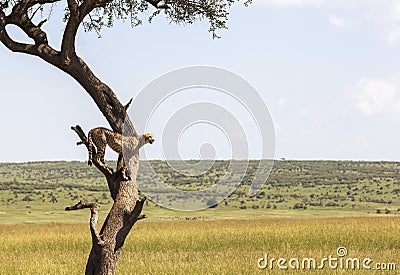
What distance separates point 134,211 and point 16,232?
17.5 meters

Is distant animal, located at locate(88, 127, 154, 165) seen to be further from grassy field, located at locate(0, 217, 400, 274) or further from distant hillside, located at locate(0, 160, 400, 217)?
distant hillside, located at locate(0, 160, 400, 217)

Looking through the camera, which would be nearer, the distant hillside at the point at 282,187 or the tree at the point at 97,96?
the tree at the point at 97,96

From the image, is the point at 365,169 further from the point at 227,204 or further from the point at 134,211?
the point at 134,211

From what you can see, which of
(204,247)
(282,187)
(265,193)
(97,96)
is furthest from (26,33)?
(282,187)

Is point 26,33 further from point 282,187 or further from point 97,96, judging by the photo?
point 282,187

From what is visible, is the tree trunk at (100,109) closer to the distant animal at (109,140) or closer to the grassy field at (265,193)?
the distant animal at (109,140)

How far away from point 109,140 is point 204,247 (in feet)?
37.5

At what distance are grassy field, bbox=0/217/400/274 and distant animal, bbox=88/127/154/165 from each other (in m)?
5.02

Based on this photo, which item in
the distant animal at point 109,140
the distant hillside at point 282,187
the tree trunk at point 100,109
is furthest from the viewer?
the distant hillside at point 282,187

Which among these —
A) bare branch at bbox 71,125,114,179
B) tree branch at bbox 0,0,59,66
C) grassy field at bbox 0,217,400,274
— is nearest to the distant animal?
bare branch at bbox 71,125,114,179

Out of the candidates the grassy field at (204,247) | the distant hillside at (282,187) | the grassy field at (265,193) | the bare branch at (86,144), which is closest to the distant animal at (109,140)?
the bare branch at (86,144)

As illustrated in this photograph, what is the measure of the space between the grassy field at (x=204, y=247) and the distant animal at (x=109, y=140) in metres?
5.02

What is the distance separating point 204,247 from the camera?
77.7 feet

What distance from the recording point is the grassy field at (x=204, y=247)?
60.4ft
